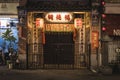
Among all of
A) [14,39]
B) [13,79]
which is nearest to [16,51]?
[14,39]

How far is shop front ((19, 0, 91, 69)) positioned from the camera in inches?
1145

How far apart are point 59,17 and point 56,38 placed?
1.85 m

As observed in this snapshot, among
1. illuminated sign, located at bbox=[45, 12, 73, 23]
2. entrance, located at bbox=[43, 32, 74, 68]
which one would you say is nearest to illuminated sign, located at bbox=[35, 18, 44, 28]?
illuminated sign, located at bbox=[45, 12, 73, 23]

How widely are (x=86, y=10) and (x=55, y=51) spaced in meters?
4.13

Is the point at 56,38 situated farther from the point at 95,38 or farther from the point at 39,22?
the point at 95,38

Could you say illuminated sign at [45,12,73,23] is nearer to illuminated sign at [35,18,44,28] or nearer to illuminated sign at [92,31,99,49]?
illuminated sign at [35,18,44,28]

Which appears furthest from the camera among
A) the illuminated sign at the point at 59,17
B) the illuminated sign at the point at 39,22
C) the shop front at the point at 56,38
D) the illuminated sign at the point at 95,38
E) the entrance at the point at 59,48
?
the entrance at the point at 59,48

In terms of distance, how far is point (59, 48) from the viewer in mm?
29953

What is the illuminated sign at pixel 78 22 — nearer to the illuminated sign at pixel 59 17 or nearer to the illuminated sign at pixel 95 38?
the illuminated sign at pixel 59 17

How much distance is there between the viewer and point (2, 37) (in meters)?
30.9

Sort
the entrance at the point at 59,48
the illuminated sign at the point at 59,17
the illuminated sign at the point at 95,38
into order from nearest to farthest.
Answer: the illuminated sign at the point at 95,38 < the illuminated sign at the point at 59,17 < the entrance at the point at 59,48

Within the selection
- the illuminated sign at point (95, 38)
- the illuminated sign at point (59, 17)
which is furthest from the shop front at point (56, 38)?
the illuminated sign at point (95, 38)

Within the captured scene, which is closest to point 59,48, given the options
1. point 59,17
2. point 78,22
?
point 59,17

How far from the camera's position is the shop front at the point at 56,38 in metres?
29.1
